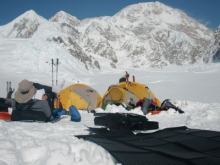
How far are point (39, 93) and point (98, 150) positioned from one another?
3.85 m

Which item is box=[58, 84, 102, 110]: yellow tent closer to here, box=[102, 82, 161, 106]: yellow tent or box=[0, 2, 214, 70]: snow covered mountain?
box=[102, 82, 161, 106]: yellow tent

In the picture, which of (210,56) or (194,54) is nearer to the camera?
(210,56)

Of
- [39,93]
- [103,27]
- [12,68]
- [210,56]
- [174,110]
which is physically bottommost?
[174,110]

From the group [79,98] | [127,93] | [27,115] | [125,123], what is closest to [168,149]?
[125,123]

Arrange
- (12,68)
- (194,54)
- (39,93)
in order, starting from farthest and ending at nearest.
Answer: (194,54), (12,68), (39,93)

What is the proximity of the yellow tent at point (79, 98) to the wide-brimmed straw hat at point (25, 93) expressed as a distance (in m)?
3.62

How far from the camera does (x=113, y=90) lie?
8570mm

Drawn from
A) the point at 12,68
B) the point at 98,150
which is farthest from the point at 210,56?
the point at 98,150

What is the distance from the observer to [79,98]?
8336 millimetres

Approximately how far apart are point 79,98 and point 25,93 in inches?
159

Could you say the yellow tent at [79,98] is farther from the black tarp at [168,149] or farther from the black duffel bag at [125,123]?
the black tarp at [168,149]

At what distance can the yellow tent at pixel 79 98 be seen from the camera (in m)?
8.16

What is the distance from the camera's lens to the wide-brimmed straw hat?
4.29 metres

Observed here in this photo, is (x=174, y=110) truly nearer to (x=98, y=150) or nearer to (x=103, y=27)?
(x=98, y=150)
